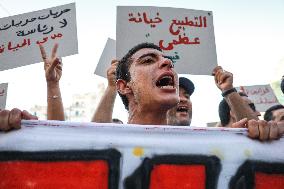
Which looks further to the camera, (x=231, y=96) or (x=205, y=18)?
(x=205, y=18)

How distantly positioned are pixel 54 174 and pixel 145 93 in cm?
96

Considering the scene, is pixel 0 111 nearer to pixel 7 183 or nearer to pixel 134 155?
pixel 7 183

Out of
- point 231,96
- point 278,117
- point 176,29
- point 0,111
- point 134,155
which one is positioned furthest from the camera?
point 278,117

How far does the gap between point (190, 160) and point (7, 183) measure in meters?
0.75

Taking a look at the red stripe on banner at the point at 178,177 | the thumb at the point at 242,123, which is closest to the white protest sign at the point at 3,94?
the red stripe on banner at the point at 178,177

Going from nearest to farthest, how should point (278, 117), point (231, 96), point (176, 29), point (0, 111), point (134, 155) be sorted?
point (0, 111)
point (134, 155)
point (231, 96)
point (176, 29)
point (278, 117)

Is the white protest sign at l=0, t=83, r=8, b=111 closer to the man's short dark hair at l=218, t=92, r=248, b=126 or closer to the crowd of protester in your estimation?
the crowd of protester

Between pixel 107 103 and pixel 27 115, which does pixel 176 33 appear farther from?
pixel 27 115

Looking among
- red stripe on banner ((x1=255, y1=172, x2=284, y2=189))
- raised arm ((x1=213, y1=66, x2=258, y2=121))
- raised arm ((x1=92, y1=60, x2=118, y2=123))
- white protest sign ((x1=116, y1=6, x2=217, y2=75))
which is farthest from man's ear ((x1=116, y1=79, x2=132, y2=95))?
red stripe on banner ((x1=255, y1=172, x2=284, y2=189))

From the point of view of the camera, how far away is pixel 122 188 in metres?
1.43

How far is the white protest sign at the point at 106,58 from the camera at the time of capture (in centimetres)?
338

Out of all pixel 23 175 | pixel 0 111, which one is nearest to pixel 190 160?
pixel 23 175

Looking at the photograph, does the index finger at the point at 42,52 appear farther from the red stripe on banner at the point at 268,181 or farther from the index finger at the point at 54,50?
the red stripe on banner at the point at 268,181

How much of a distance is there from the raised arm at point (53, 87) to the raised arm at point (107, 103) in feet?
1.02
